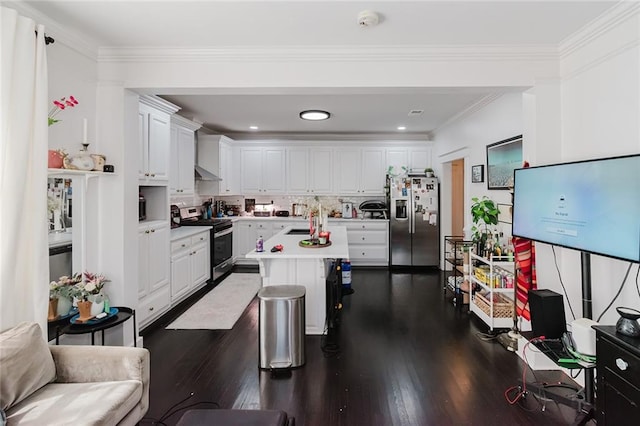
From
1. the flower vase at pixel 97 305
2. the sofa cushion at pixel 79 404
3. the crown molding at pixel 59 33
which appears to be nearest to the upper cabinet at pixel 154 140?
the crown molding at pixel 59 33

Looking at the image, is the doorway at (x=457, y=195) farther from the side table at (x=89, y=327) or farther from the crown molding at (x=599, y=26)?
the side table at (x=89, y=327)

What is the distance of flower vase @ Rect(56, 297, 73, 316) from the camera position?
2.40 m

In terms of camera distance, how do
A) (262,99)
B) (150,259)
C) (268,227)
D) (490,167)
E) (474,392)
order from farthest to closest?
1. (268,227)
2. (262,99)
3. (490,167)
4. (150,259)
5. (474,392)

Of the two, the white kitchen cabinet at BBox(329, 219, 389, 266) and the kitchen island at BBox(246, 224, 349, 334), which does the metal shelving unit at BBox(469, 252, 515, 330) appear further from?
the white kitchen cabinet at BBox(329, 219, 389, 266)

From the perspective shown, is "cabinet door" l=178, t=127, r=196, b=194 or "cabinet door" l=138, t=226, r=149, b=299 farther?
"cabinet door" l=178, t=127, r=196, b=194

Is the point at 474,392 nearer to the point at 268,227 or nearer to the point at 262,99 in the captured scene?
the point at 262,99

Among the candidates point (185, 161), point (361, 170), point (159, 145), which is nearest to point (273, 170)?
point (361, 170)

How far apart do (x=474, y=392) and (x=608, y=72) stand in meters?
2.39

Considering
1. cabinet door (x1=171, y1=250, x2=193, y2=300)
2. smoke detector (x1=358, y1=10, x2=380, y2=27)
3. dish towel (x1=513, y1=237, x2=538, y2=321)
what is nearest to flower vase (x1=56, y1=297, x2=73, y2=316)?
cabinet door (x1=171, y1=250, x2=193, y2=300)

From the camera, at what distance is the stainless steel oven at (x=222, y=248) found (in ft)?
17.1

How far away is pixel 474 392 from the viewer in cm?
241

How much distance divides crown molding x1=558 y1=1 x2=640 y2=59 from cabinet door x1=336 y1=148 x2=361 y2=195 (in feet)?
13.5

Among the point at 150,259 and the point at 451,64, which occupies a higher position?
the point at 451,64

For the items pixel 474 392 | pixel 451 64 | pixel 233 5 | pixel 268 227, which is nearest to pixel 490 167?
pixel 451 64
